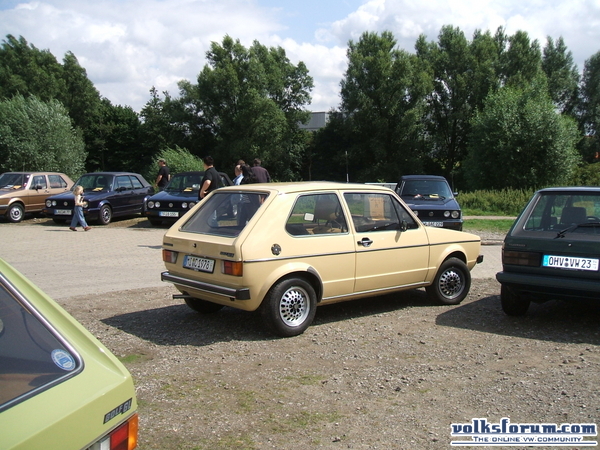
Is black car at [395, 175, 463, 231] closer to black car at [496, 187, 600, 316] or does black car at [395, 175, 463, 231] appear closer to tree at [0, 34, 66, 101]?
black car at [496, 187, 600, 316]

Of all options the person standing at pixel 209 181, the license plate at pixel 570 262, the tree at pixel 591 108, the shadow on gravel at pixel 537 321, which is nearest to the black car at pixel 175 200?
the person standing at pixel 209 181

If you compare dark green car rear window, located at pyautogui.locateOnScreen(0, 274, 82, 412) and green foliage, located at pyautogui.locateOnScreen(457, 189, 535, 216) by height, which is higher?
dark green car rear window, located at pyautogui.locateOnScreen(0, 274, 82, 412)

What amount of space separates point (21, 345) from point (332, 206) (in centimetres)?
502

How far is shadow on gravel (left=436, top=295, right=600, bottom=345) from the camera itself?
6.49m

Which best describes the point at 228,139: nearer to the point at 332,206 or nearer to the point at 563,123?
the point at 563,123

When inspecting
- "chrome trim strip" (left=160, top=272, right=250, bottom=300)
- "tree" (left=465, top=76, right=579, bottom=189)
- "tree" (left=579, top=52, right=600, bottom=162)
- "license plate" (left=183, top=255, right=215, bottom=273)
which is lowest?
"chrome trim strip" (left=160, top=272, right=250, bottom=300)

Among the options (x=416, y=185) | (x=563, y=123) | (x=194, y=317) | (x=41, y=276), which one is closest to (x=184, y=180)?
(x=416, y=185)

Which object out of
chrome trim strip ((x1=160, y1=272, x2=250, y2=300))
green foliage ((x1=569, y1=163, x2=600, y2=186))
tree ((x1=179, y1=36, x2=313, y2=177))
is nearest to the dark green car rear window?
chrome trim strip ((x1=160, y1=272, x2=250, y2=300))

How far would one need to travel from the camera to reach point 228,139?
58.0 metres

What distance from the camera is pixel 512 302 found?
7141mm

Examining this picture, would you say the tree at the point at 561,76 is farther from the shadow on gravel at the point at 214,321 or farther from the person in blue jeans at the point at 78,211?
the shadow on gravel at the point at 214,321

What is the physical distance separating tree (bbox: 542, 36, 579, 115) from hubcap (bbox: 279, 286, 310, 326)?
58771 millimetres

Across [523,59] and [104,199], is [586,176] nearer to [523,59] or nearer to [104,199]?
[523,59]

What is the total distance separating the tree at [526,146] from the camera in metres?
38.3
